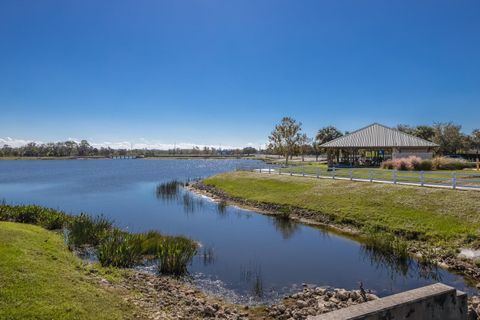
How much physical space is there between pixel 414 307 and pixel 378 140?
41.0 metres

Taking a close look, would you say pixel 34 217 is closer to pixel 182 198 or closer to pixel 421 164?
pixel 182 198

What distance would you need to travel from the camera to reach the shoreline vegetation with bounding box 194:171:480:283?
14.4 metres

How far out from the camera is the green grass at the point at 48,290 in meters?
6.80

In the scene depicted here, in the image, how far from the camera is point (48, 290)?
765 centimetres

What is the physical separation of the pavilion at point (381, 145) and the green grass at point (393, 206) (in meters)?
16.4

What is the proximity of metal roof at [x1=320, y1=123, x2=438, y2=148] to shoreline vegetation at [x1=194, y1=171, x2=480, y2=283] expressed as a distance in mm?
16423

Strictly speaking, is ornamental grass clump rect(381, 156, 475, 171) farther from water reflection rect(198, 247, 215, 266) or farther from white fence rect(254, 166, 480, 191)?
water reflection rect(198, 247, 215, 266)

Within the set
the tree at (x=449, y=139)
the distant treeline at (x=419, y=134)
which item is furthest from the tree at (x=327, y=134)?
the tree at (x=449, y=139)

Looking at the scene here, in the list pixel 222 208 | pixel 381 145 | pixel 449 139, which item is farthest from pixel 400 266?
pixel 449 139

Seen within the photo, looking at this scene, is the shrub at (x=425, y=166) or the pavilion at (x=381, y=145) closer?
the shrub at (x=425, y=166)

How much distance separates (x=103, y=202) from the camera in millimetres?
31781

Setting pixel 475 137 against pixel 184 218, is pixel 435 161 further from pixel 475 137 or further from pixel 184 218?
pixel 475 137

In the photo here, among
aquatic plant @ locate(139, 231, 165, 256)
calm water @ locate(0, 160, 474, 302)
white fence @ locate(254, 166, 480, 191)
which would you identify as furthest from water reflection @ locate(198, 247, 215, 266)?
white fence @ locate(254, 166, 480, 191)

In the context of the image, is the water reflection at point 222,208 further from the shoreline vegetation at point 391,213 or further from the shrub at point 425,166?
the shrub at point 425,166
